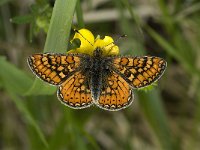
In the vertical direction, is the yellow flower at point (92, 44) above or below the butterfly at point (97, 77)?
above

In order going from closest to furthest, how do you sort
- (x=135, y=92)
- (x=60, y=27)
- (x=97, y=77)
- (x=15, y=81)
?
(x=60, y=27) → (x=97, y=77) → (x=15, y=81) → (x=135, y=92)

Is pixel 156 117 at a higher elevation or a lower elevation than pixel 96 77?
lower

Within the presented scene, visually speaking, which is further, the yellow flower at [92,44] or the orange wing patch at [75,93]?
the yellow flower at [92,44]

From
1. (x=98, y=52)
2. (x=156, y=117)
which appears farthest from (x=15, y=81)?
(x=156, y=117)

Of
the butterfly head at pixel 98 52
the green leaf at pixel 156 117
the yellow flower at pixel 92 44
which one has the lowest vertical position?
the green leaf at pixel 156 117

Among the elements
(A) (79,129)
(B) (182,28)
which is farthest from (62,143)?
(B) (182,28)

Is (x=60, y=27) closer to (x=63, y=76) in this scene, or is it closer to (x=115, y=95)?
(x=63, y=76)

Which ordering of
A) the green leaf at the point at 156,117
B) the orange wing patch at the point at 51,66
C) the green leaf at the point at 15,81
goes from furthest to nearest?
the green leaf at the point at 156,117, the green leaf at the point at 15,81, the orange wing patch at the point at 51,66

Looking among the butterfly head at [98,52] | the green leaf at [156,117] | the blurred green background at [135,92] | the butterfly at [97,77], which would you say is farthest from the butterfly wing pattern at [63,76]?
the green leaf at [156,117]

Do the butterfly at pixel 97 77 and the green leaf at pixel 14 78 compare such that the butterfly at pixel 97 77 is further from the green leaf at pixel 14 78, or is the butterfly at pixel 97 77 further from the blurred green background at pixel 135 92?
the blurred green background at pixel 135 92

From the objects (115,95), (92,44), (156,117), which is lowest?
(156,117)
